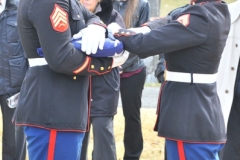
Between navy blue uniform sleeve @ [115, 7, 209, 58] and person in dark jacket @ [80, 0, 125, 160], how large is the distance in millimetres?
1012

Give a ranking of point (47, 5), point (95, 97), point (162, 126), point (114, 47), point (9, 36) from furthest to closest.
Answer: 1. point (9, 36)
2. point (95, 97)
3. point (162, 126)
4. point (114, 47)
5. point (47, 5)

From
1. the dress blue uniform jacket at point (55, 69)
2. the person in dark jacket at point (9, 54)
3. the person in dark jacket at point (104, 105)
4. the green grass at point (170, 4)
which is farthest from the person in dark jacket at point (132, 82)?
the green grass at point (170, 4)

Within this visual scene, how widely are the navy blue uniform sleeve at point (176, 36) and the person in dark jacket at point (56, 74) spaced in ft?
0.55

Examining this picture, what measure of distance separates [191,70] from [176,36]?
0.21 m

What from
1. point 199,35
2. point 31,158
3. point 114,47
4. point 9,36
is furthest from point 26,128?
point 9,36

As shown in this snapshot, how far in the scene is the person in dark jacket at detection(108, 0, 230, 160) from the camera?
7.97ft

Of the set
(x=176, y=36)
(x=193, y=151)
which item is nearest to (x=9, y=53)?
(x=176, y=36)

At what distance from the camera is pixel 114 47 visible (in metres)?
2.38

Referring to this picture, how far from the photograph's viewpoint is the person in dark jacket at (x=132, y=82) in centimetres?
414

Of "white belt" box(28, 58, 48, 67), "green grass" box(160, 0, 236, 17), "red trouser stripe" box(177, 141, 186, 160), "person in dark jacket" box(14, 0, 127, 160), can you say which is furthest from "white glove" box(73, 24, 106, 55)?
"green grass" box(160, 0, 236, 17)

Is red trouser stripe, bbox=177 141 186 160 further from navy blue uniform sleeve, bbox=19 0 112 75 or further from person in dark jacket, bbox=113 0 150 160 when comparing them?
person in dark jacket, bbox=113 0 150 160

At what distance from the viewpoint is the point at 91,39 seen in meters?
2.28

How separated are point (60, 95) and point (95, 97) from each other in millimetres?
1110

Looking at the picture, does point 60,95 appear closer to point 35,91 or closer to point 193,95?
point 35,91
